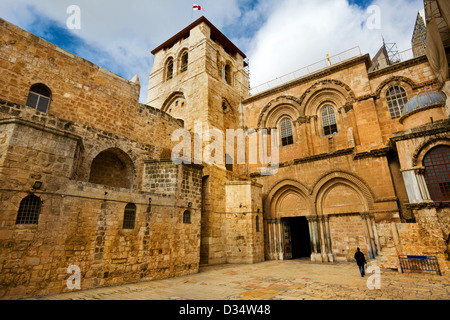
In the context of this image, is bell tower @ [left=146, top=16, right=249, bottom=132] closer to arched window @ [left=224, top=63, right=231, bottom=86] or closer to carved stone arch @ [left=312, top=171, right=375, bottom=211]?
arched window @ [left=224, top=63, right=231, bottom=86]

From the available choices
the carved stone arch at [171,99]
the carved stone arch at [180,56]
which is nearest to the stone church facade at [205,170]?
the carved stone arch at [171,99]

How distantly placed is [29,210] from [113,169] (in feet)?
16.1

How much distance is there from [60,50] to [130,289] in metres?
9.44

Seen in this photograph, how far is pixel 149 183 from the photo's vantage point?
31.4 ft

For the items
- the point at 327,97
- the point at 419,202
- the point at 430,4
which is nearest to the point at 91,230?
the point at 419,202

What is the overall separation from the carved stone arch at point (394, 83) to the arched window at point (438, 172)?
4539 mm

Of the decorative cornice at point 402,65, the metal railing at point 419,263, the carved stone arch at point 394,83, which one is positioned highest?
the decorative cornice at point 402,65

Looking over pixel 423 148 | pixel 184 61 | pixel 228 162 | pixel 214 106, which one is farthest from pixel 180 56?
pixel 423 148

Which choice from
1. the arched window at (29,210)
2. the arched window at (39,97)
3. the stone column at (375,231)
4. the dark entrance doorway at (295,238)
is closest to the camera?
the arched window at (29,210)

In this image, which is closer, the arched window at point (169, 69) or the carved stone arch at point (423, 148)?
the carved stone arch at point (423, 148)

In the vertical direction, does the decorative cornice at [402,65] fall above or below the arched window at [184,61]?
below

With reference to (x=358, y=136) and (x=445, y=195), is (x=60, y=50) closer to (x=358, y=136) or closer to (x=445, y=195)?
(x=358, y=136)

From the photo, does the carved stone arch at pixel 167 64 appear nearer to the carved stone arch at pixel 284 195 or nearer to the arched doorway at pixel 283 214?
the carved stone arch at pixel 284 195

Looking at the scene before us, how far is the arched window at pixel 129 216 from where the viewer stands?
7704mm
